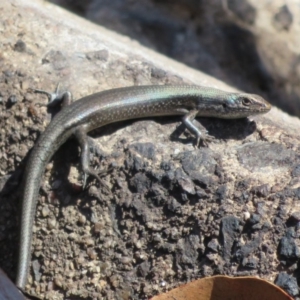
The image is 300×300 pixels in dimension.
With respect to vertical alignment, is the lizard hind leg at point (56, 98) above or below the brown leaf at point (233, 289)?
below

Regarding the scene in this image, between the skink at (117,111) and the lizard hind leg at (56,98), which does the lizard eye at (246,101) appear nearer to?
the skink at (117,111)

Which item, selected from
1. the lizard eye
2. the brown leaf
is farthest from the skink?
the brown leaf

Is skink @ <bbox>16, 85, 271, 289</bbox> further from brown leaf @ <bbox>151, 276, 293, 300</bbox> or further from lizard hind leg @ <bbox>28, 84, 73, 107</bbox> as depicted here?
brown leaf @ <bbox>151, 276, 293, 300</bbox>

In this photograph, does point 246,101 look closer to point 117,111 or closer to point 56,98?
point 117,111

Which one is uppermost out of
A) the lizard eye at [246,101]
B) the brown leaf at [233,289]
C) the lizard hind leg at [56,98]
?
the lizard eye at [246,101]

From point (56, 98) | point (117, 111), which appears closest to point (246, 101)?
point (117, 111)

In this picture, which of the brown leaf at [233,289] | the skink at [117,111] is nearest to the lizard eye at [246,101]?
the skink at [117,111]

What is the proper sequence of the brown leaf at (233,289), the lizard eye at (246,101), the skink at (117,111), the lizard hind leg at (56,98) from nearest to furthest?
the brown leaf at (233,289) < the skink at (117,111) < the lizard hind leg at (56,98) < the lizard eye at (246,101)

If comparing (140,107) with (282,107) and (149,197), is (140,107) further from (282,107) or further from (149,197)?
(282,107)
